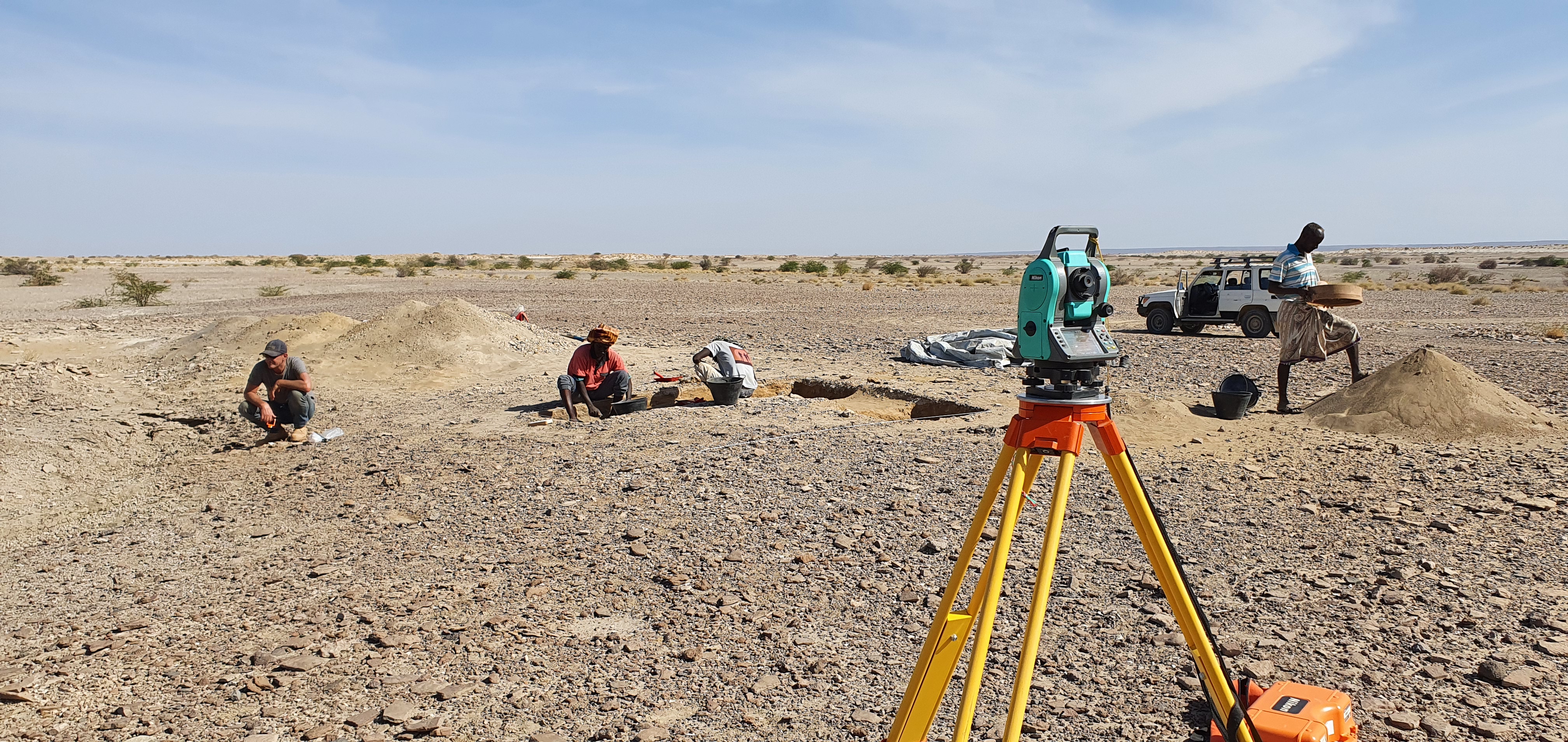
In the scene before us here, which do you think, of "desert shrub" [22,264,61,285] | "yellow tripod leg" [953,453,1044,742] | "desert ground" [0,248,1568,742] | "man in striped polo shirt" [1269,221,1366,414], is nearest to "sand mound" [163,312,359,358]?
"desert ground" [0,248,1568,742]

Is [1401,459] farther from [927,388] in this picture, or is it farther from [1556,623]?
[927,388]

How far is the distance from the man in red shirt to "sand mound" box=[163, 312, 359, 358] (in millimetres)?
4486

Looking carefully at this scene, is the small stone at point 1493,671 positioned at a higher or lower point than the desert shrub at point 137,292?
lower

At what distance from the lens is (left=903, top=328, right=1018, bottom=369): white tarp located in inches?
419

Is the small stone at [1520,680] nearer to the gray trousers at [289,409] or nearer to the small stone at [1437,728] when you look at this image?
the small stone at [1437,728]

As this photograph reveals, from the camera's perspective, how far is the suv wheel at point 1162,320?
53.2 feet

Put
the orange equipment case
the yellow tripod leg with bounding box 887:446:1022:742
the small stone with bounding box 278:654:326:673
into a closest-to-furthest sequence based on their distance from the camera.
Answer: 1. the yellow tripod leg with bounding box 887:446:1022:742
2. the orange equipment case
3. the small stone with bounding box 278:654:326:673

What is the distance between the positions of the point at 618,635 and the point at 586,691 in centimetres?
43

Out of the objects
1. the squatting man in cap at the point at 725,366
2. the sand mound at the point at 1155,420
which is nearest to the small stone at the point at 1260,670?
the sand mound at the point at 1155,420

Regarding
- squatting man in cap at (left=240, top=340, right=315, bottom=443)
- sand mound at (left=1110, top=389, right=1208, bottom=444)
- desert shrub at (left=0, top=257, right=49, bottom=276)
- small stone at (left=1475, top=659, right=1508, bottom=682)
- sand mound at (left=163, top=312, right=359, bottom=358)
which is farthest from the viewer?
desert shrub at (left=0, top=257, right=49, bottom=276)

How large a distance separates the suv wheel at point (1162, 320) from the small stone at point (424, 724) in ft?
50.2

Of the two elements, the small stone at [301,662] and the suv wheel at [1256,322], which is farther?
the suv wheel at [1256,322]

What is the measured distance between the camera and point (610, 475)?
19.1ft

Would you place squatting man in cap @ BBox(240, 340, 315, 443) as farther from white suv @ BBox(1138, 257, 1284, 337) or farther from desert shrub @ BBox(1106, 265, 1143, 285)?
desert shrub @ BBox(1106, 265, 1143, 285)
